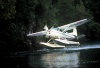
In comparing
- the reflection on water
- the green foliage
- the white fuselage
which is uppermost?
the white fuselage

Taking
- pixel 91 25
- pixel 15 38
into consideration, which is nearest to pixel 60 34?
pixel 15 38

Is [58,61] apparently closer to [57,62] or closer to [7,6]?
[57,62]

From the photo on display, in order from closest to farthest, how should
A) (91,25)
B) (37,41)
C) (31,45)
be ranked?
(31,45) → (37,41) → (91,25)

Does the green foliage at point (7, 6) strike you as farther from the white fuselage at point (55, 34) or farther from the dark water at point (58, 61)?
the white fuselage at point (55, 34)

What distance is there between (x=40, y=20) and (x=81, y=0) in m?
37.3

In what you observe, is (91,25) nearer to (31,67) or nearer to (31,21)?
(31,21)

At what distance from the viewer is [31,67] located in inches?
1362

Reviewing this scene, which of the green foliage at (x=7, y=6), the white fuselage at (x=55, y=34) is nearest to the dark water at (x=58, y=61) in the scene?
the green foliage at (x=7, y=6)

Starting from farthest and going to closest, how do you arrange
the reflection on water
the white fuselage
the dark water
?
the white fuselage, the reflection on water, the dark water

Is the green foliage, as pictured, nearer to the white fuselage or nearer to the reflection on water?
the reflection on water

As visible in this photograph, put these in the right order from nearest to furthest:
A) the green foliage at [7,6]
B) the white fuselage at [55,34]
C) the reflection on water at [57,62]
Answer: the reflection on water at [57,62] → the green foliage at [7,6] → the white fuselage at [55,34]

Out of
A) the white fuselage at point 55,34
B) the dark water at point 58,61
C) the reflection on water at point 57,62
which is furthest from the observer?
the white fuselage at point 55,34

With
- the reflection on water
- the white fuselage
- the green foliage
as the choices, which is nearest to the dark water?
the reflection on water

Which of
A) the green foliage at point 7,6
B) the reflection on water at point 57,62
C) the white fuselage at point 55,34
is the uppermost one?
the white fuselage at point 55,34
